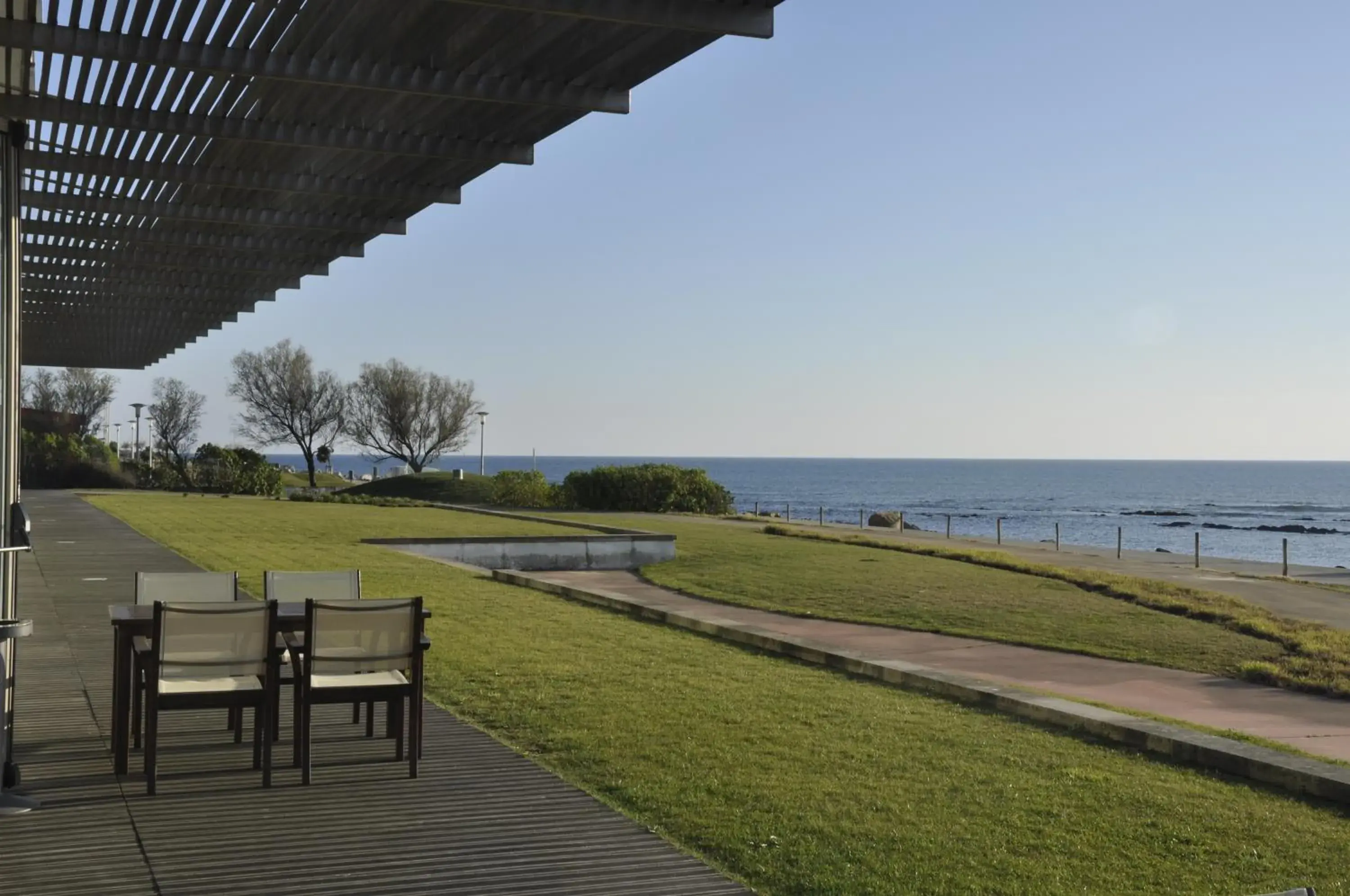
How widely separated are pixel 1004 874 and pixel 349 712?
13.9 ft

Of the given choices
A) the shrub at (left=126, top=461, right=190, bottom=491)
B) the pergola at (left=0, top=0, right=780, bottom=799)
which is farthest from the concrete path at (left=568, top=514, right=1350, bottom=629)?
the shrub at (left=126, top=461, right=190, bottom=491)

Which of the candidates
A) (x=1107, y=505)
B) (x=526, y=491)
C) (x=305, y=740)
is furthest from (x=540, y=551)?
(x=1107, y=505)

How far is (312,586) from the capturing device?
22.7ft

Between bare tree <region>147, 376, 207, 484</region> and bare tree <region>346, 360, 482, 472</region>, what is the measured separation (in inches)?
433

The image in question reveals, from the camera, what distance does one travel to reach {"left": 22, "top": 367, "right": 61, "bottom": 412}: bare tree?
66312 mm

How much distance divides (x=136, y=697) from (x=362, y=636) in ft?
3.94

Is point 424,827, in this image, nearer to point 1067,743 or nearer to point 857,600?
point 1067,743

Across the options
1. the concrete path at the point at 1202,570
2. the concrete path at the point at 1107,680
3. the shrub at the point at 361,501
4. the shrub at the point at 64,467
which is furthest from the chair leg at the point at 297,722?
the shrub at the point at 64,467

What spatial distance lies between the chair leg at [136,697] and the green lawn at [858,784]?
1.45 m

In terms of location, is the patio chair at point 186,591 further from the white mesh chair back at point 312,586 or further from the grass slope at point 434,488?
the grass slope at point 434,488

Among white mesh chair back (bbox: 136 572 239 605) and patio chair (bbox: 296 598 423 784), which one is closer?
patio chair (bbox: 296 598 423 784)

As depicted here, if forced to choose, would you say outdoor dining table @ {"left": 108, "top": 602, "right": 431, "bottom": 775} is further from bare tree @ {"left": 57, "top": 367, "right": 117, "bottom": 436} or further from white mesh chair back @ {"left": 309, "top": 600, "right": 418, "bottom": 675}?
bare tree @ {"left": 57, "top": 367, "right": 117, "bottom": 436}

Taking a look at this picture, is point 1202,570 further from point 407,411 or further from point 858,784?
point 407,411

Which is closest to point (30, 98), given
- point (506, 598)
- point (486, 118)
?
point (486, 118)
